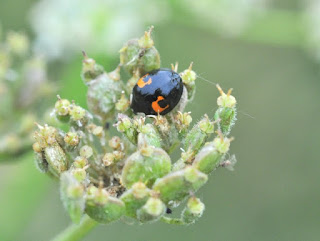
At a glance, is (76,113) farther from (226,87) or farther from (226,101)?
(226,87)

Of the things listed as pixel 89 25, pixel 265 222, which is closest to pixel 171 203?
pixel 89 25

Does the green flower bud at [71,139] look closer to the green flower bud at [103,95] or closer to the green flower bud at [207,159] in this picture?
the green flower bud at [103,95]

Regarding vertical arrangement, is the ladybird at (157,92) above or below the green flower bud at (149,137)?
above

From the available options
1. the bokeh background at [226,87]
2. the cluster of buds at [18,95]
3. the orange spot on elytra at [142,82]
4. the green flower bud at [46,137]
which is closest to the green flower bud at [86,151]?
the green flower bud at [46,137]

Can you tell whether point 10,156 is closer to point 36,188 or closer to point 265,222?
point 36,188

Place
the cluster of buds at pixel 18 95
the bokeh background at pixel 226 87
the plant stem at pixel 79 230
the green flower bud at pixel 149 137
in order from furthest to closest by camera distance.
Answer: the bokeh background at pixel 226 87 < the cluster of buds at pixel 18 95 < the plant stem at pixel 79 230 < the green flower bud at pixel 149 137

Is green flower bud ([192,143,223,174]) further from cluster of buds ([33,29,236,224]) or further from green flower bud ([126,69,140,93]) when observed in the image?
green flower bud ([126,69,140,93])

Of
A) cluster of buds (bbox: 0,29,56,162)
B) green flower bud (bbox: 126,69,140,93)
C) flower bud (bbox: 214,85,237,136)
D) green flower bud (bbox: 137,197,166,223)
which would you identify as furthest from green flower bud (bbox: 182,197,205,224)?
cluster of buds (bbox: 0,29,56,162)

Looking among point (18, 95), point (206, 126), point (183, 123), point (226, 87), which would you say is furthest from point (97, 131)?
point (226, 87)
